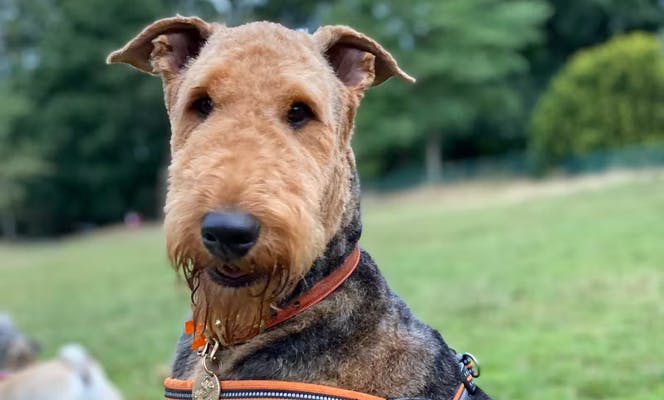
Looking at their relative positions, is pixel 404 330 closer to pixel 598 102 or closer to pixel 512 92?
pixel 598 102

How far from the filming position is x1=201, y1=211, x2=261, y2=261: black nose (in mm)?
1867

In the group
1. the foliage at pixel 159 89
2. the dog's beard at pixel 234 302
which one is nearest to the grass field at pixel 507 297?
the dog's beard at pixel 234 302

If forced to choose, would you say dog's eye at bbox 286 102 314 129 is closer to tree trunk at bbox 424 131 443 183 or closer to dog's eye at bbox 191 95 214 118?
dog's eye at bbox 191 95 214 118

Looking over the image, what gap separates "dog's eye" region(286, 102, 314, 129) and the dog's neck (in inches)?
12.1

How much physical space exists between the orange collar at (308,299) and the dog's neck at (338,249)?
1cm

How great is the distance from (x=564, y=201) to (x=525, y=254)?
10.7 m

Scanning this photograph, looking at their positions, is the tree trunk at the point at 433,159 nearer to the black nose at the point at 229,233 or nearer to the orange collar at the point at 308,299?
the orange collar at the point at 308,299

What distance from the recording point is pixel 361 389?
2.18 metres

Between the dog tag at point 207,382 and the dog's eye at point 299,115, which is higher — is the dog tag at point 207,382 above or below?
below

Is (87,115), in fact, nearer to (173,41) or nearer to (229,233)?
(173,41)

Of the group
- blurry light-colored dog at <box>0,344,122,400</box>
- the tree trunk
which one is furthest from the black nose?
the tree trunk

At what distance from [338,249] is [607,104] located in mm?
33106

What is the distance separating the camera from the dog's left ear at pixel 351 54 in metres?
2.53

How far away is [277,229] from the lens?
1943 millimetres
